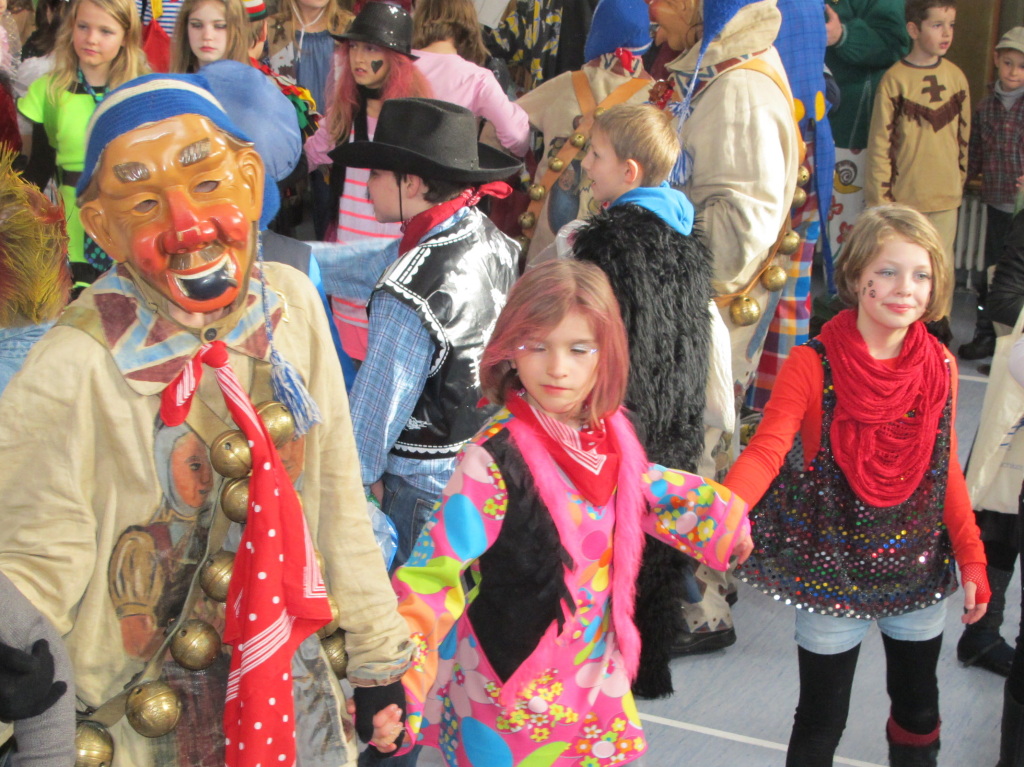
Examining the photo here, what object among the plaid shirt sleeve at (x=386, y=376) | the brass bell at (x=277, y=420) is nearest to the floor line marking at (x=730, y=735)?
the plaid shirt sleeve at (x=386, y=376)

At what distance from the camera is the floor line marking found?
2873 mm

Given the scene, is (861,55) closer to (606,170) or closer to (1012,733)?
(606,170)

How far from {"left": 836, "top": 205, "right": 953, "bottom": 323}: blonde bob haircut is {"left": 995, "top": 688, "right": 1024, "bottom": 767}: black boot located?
983mm

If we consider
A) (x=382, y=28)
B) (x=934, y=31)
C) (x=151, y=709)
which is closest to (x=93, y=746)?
(x=151, y=709)

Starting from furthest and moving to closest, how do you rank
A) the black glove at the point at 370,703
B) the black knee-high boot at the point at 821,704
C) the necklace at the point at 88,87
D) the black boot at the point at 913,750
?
the necklace at the point at 88,87 < the black boot at the point at 913,750 < the black knee-high boot at the point at 821,704 < the black glove at the point at 370,703

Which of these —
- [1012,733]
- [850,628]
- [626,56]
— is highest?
[626,56]

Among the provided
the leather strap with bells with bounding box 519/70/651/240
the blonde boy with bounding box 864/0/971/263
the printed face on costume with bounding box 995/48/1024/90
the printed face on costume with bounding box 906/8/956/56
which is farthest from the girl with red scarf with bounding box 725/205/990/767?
the printed face on costume with bounding box 995/48/1024/90

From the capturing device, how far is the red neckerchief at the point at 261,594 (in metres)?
1.53

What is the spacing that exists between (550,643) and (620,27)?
2633 millimetres

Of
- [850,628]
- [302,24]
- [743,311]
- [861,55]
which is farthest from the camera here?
[861,55]

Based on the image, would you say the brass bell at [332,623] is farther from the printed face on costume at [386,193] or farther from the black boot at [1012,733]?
the black boot at [1012,733]

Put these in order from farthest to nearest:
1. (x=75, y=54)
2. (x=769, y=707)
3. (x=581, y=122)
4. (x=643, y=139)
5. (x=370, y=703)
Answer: (x=75, y=54) → (x=581, y=122) → (x=769, y=707) → (x=643, y=139) → (x=370, y=703)

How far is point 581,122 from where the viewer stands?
13.0 feet

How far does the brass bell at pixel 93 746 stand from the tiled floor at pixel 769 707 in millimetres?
1472
